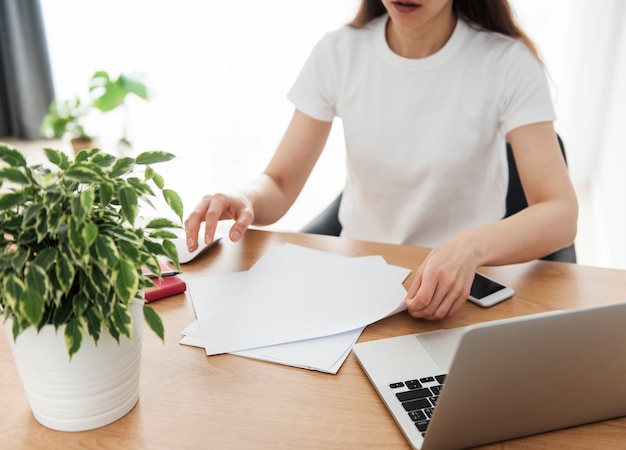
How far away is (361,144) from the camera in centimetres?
142

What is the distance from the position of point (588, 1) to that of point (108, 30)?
2.69 meters

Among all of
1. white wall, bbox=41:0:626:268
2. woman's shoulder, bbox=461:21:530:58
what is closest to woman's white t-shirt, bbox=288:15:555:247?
woman's shoulder, bbox=461:21:530:58

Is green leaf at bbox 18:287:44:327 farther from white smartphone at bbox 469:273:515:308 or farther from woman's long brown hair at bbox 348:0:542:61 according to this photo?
woman's long brown hair at bbox 348:0:542:61

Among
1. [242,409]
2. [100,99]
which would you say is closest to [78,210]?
[242,409]

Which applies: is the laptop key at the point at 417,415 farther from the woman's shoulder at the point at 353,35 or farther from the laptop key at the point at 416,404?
the woman's shoulder at the point at 353,35

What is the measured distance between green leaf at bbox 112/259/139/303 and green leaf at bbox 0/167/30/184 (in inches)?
5.0

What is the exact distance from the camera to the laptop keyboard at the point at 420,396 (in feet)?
2.17

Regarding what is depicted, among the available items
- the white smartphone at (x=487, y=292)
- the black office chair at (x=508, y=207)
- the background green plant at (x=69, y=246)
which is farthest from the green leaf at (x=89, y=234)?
the black office chair at (x=508, y=207)

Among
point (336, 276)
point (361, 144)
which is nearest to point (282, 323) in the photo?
point (336, 276)

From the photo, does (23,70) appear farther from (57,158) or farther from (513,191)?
(57,158)

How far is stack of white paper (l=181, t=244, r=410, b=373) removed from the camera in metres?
0.81

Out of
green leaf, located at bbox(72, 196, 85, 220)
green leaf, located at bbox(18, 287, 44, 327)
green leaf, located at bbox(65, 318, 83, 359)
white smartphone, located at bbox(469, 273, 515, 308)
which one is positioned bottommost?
white smartphone, located at bbox(469, 273, 515, 308)

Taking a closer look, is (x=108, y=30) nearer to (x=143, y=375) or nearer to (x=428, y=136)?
(x=428, y=136)

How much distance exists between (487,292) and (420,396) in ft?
1.00
